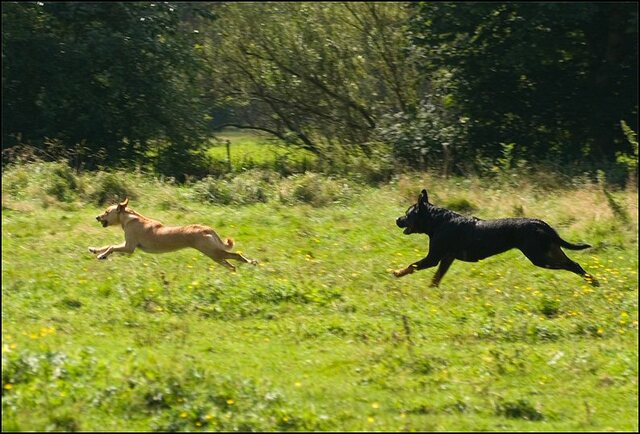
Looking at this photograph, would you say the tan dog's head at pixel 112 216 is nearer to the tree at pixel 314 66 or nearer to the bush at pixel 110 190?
the bush at pixel 110 190

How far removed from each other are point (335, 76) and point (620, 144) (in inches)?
321

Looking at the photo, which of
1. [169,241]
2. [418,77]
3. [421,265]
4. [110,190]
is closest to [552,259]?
[421,265]

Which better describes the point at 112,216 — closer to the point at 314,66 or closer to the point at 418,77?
the point at 418,77

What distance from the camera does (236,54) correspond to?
103 ft

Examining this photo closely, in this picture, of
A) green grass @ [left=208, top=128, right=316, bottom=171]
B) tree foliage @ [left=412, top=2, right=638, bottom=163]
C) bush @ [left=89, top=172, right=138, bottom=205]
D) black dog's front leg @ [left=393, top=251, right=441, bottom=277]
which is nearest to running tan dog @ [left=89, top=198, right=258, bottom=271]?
black dog's front leg @ [left=393, top=251, right=441, bottom=277]

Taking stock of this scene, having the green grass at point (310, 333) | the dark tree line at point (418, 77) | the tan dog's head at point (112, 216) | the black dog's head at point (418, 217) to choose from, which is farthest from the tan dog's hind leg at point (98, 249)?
the dark tree line at point (418, 77)

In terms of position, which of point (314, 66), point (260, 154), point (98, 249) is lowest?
point (260, 154)

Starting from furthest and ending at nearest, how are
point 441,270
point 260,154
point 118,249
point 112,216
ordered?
point 260,154 → point 112,216 → point 118,249 → point 441,270

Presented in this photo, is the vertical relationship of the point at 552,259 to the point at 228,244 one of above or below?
below

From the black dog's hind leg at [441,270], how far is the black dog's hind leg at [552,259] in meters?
1.02

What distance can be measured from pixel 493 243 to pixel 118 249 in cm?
501

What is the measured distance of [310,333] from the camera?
1160 centimetres

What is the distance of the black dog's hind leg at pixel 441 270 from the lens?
14340mm

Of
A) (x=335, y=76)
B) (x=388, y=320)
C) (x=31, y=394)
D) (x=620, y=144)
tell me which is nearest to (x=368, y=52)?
(x=335, y=76)
